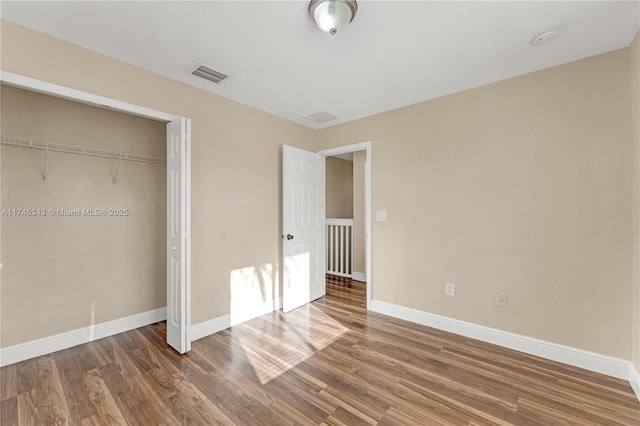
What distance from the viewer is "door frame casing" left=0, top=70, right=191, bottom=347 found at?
6.35 feet

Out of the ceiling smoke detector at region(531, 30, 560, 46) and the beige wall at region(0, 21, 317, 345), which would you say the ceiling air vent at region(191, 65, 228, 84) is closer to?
the beige wall at region(0, 21, 317, 345)

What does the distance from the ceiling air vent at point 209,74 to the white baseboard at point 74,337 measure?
2733 mm

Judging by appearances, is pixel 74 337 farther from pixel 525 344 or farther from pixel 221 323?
pixel 525 344

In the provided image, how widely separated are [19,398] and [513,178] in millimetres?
4388

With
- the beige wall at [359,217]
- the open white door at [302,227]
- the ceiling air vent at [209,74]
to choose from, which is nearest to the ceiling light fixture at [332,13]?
the ceiling air vent at [209,74]

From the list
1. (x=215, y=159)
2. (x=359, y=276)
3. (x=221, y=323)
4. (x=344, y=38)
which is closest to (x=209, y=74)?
(x=215, y=159)

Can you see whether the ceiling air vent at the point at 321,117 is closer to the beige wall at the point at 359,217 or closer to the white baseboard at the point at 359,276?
the beige wall at the point at 359,217

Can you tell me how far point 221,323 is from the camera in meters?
3.06

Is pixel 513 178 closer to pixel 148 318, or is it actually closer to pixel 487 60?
pixel 487 60

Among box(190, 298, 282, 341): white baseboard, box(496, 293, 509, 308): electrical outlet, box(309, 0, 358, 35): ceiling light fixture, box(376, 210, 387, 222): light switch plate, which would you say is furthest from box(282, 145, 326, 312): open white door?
box(496, 293, 509, 308): electrical outlet

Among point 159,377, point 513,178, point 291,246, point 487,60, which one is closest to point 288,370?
point 159,377

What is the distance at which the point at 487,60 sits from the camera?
2375 mm

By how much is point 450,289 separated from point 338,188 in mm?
4207

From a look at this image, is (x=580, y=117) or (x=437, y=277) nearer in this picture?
(x=580, y=117)
